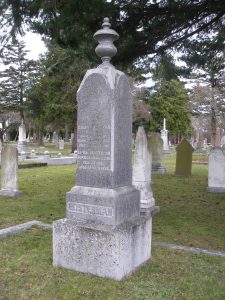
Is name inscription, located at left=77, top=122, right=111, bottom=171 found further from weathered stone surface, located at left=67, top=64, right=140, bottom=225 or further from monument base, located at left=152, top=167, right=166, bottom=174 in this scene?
monument base, located at left=152, top=167, right=166, bottom=174

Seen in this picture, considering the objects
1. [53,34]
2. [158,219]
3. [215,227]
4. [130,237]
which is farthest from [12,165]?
[130,237]

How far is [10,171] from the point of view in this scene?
10891 millimetres

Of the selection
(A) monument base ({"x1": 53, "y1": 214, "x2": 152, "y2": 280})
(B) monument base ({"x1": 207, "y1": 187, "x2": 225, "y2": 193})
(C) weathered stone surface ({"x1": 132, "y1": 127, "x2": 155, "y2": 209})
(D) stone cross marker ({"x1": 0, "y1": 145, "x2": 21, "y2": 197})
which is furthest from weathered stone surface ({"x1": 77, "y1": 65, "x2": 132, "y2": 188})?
(B) monument base ({"x1": 207, "y1": 187, "x2": 225, "y2": 193})

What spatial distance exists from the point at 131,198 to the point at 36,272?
1565mm

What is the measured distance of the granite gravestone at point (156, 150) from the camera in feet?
53.3

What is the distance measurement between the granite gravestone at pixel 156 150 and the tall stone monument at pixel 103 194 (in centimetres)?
1068

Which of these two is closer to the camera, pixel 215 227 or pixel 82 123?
pixel 82 123

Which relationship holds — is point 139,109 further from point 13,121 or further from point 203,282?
point 203,282

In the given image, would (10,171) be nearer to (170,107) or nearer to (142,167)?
(142,167)

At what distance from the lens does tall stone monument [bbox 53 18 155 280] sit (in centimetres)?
459

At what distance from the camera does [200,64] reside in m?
10.7

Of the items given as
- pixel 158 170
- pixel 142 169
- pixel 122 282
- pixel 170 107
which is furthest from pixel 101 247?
pixel 170 107

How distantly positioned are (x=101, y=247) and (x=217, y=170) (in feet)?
27.2

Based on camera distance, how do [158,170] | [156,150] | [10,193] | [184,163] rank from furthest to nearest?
[158,170], [156,150], [184,163], [10,193]
